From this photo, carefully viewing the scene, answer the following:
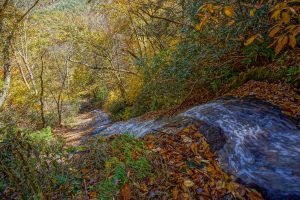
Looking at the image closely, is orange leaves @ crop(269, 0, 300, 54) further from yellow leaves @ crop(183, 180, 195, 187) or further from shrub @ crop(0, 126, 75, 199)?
shrub @ crop(0, 126, 75, 199)

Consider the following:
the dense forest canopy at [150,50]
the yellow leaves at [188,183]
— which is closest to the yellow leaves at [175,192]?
the yellow leaves at [188,183]

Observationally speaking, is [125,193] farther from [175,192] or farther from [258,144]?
[258,144]

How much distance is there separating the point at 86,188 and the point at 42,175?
55cm

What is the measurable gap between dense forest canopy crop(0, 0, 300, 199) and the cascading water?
121 cm

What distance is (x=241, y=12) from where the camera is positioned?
19.5 feet

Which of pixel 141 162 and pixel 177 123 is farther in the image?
pixel 177 123

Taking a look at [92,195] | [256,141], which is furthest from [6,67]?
[256,141]

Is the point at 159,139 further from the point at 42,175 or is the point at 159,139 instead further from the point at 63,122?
the point at 63,122

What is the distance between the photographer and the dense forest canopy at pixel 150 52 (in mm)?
5766

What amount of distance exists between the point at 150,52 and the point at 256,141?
12.1m

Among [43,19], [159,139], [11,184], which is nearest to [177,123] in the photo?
[159,139]

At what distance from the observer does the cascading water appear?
3.11 m

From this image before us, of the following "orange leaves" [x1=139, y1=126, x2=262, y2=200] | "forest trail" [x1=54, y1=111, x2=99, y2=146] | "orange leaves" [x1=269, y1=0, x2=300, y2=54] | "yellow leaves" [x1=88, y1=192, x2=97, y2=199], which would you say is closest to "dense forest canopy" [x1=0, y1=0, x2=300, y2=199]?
"orange leaves" [x1=269, y1=0, x2=300, y2=54]

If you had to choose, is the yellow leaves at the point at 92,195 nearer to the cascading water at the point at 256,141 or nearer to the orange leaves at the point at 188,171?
the orange leaves at the point at 188,171
